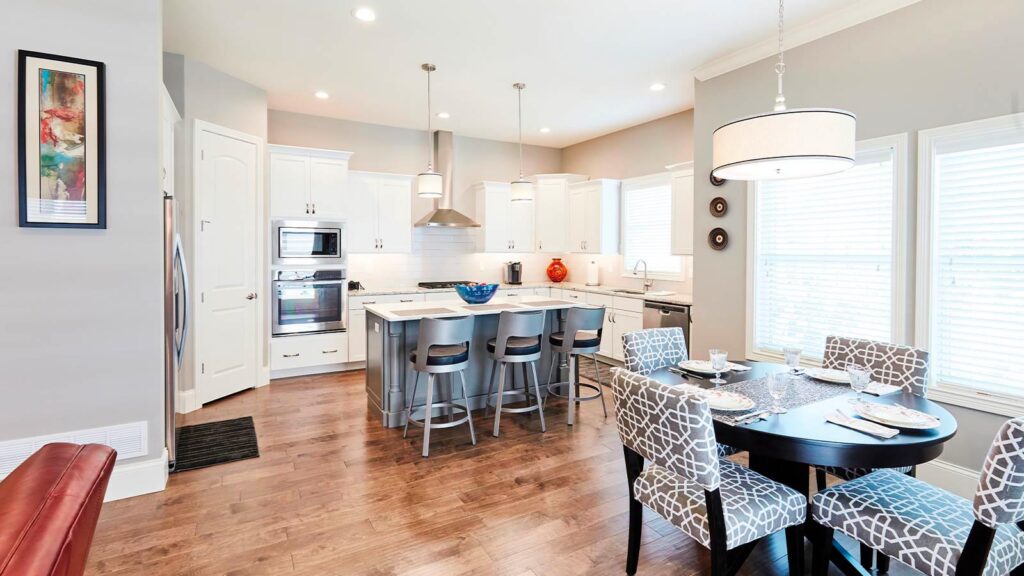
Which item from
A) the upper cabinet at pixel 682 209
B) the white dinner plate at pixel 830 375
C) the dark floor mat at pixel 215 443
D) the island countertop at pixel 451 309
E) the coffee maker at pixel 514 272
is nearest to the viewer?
the white dinner plate at pixel 830 375

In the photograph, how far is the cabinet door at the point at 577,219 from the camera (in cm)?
671

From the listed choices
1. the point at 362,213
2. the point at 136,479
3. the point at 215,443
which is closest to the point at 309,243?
the point at 362,213

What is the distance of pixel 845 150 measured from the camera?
190 cm

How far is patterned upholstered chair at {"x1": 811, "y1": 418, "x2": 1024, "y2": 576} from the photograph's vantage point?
141 centimetres

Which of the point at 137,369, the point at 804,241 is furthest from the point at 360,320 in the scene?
the point at 804,241

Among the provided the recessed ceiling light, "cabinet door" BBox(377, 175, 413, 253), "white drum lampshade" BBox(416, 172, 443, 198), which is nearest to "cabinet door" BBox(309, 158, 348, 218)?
"cabinet door" BBox(377, 175, 413, 253)

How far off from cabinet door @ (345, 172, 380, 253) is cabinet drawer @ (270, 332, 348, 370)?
1.11 metres

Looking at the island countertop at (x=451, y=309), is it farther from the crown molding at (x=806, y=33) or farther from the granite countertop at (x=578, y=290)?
the crown molding at (x=806, y=33)

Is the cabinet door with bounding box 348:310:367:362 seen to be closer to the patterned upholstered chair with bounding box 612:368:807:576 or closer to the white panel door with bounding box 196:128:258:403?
the white panel door with bounding box 196:128:258:403

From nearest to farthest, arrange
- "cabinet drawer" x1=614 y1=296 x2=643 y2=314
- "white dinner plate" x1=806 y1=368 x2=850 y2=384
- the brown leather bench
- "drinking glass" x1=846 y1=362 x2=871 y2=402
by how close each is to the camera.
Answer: the brown leather bench < "drinking glass" x1=846 y1=362 x2=871 y2=402 < "white dinner plate" x1=806 y1=368 x2=850 y2=384 < "cabinet drawer" x1=614 y1=296 x2=643 y2=314

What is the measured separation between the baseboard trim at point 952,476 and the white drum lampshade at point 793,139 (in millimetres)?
2112

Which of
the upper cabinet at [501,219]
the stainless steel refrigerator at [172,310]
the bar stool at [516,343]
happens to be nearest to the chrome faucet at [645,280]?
the upper cabinet at [501,219]

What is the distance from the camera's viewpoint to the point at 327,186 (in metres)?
5.52

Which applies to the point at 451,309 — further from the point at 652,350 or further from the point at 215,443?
the point at 215,443
